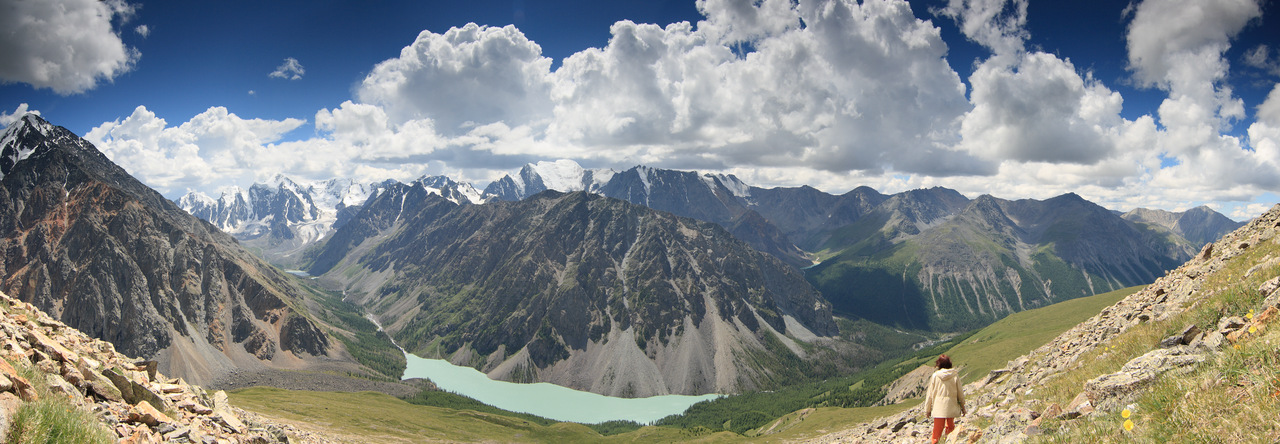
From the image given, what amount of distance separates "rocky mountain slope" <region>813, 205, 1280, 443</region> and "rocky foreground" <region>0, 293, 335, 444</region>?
78.8 feet

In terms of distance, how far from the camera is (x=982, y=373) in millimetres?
169750

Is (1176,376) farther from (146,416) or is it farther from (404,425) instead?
(404,425)

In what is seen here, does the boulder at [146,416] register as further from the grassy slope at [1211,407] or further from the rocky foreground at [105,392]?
the grassy slope at [1211,407]

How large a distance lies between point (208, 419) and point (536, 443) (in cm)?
16609

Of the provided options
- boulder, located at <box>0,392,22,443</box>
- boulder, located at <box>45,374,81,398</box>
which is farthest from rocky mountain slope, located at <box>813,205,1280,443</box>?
boulder, located at <box>45,374,81,398</box>

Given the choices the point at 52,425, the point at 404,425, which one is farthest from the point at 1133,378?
the point at 404,425

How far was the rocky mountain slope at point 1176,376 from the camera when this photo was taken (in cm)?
1007

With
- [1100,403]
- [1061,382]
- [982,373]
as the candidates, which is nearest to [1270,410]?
[1100,403]

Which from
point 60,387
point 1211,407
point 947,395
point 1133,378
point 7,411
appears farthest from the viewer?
point 947,395

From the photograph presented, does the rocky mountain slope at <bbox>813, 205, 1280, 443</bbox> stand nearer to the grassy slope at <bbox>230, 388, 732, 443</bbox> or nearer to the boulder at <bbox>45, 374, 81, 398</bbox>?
the boulder at <bbox>45, 374, 81, 398</bbox>

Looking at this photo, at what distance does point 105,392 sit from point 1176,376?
32.8 metres

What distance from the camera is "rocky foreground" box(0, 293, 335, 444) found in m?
14.2

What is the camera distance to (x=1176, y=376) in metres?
12.4

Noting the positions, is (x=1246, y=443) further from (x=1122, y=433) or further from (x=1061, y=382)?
(x=1061, y=382)
